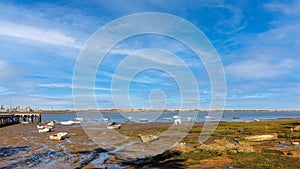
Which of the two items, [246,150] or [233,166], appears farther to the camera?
[246,150]

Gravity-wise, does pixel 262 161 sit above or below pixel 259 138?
below

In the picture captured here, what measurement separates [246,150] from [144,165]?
10407 mm

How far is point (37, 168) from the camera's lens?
22.8 meters

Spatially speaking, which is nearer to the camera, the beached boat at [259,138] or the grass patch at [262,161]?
the grass patch at [262,161]

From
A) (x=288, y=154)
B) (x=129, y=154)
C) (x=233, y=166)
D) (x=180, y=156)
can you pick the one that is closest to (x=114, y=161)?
(x=129, y=154)

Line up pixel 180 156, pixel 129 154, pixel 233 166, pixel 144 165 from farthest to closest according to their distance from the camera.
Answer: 1. pixel 129 154
2. pixel 180 156
3. pixel 144 165
4. pixel 233 166

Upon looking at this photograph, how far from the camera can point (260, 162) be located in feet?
72.3

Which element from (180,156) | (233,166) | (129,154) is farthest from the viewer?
(129,154)

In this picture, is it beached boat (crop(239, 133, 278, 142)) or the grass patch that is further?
beached boat (crop(239, 133, 278, 142))

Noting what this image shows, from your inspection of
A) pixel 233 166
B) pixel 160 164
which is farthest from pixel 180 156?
pixel 233 166

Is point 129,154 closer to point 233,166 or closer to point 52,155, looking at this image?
point 52,155

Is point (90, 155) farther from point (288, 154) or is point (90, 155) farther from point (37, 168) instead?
point (288, 154)

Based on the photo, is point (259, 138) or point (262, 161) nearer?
point (262, 161)

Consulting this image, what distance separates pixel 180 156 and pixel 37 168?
11.9 metres
